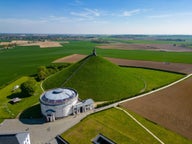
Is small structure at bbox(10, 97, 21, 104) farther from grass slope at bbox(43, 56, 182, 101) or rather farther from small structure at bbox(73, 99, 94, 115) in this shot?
small structure at bbox(73, 99, 94, 115)

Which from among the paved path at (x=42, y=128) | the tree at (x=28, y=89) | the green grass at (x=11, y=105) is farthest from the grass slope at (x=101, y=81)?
the paved path at (x=42, y=128)

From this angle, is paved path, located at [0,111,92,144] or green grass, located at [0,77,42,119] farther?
green grass, located at [0,77,42,119]

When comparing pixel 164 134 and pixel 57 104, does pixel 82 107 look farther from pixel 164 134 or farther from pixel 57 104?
pixel 164 134

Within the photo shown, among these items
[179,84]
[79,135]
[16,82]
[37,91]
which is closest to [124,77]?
[179,84]

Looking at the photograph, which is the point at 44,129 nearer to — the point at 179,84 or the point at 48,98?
the point at 48,98

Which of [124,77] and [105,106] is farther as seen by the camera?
[124,77]

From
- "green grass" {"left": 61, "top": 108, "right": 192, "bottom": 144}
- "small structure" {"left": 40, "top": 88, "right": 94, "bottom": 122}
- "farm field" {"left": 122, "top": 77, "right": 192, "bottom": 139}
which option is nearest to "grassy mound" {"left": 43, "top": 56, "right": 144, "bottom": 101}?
"farm field" {"left": 122, "top": 77, "right": 192, "bottom": 139}
